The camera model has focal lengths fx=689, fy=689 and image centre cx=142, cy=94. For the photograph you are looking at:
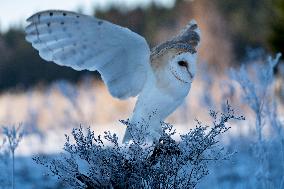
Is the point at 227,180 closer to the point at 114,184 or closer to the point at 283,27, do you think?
the point at 114,184

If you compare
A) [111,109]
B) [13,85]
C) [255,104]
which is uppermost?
[13,85]

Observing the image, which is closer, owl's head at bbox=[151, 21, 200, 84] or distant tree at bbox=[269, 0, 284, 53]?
owl's head at bbox=[151, 21, 200, 84]

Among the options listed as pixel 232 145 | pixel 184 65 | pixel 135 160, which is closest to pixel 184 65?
pixel 184 65

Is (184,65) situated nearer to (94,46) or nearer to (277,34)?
(94,46)

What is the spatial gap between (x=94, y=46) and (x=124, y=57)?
6.4 inches

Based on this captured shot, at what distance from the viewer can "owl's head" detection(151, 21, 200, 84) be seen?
2.85 metres

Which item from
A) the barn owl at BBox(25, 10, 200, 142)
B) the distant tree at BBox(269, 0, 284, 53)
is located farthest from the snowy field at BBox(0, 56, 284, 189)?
the distant tree at BBox(269, 0, 284, 53)

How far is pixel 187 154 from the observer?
9.27ft

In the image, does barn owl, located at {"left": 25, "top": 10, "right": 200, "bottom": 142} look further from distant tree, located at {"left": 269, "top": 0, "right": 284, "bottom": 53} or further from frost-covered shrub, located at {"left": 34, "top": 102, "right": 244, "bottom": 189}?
distant tree, located at {"left": 269, "top": 0, "right": 284, "bottom": 53}

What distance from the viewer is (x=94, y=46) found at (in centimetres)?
296

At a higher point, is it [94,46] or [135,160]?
[94,46]

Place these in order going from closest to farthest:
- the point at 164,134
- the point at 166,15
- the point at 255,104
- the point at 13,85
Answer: the point at 164,134 → the point at 255,104 → the point at 13,85 → the point at 166,15

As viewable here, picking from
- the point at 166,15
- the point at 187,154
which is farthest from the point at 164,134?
the point at 166,15

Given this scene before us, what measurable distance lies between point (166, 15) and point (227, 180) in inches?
1389
